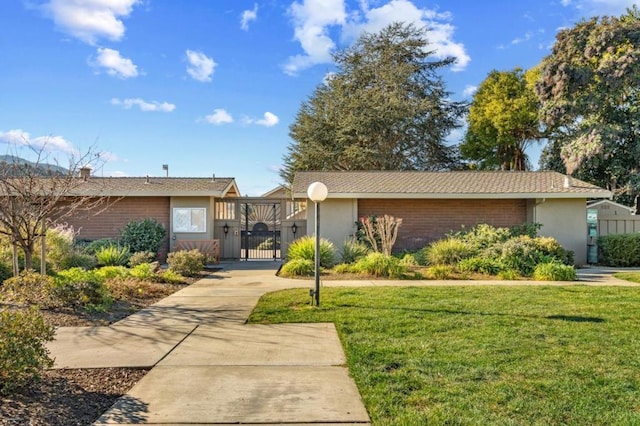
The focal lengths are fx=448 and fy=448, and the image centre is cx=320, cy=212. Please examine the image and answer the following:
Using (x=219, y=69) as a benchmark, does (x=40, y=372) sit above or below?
below

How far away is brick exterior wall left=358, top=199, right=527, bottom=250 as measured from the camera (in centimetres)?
1577

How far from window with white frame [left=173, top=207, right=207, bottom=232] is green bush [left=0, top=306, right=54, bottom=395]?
486 inches

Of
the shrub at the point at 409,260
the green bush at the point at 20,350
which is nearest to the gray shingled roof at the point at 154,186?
the shrub at the point at 409,260

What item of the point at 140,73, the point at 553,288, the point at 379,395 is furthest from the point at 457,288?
the point at 140,73

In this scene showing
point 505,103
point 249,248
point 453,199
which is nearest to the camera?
point 453,199

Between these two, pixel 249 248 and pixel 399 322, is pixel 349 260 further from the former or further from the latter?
pixel 399 322

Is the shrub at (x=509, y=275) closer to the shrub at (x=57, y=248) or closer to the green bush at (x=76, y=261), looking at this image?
the green bush at (x=76, y=261)

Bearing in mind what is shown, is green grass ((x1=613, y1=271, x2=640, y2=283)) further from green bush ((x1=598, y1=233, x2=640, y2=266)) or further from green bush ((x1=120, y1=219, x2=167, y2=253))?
green bush ((x1=120, y1=219, x2=167, y2=253))

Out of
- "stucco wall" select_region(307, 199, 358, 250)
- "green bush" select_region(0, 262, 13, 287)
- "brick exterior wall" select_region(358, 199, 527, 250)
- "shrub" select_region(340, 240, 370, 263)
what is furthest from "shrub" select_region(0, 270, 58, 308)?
"brick exterior wall" select_region(358, 199, 527, 250)

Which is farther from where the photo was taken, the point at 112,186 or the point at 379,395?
the point at 112,186

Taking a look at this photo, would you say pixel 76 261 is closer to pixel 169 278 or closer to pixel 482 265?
pixel 169 278

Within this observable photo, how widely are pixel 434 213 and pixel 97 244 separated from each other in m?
11.6

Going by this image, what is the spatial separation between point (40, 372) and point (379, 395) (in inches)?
116

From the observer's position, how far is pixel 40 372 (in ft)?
12.8
